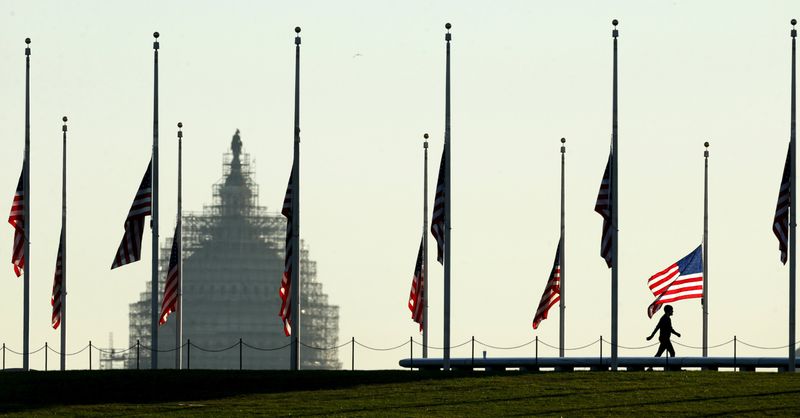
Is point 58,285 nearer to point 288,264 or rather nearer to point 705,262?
point 288,264

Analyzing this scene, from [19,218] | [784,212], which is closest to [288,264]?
[19,218]

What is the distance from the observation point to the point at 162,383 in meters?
54.7

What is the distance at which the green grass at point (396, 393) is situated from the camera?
48469mm

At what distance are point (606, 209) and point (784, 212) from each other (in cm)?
502

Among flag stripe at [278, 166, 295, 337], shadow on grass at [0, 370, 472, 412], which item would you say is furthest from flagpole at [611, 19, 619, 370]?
flag stripe at [278, 166, 295, 337]

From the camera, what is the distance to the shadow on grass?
52.2 meters

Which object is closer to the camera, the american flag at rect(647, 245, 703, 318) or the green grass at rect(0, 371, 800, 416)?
the green grass at rect(0, 371, 800, 416)

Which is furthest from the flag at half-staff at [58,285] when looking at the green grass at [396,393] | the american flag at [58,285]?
the green grass at [396,393]

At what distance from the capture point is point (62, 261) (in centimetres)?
6969

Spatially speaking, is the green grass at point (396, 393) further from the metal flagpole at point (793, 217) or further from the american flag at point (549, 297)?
the american flag at point (549, 297)

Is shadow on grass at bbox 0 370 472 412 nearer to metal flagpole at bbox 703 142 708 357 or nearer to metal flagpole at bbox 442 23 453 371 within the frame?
metal flagpole at bbox 442 23 453 371

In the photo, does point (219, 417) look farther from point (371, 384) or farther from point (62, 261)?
point (62, 261)

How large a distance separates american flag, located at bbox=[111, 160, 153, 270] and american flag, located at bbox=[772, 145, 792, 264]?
17905 millimetres

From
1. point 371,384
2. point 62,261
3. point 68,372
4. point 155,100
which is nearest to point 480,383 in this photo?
point 371,384
